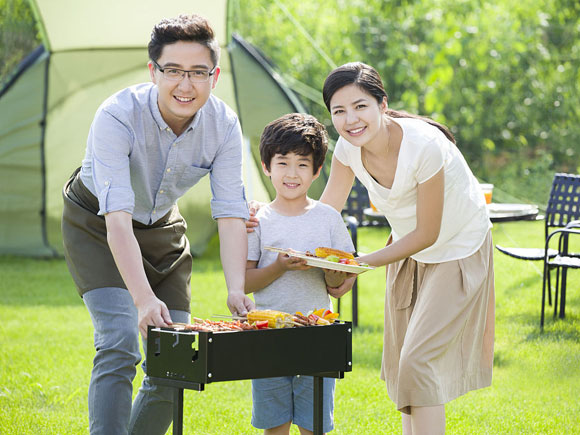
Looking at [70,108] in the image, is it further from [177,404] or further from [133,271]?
[177,404]

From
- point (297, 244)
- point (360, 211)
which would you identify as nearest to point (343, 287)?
point (297, 244)

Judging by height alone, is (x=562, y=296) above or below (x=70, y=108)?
below

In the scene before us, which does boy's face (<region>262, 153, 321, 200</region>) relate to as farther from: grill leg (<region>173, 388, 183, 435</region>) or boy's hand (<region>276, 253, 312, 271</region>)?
grill leg (<region>173, 388, 183, 435</region>)

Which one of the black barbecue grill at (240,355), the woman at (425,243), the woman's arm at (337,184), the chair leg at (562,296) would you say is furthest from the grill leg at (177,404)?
the chair leg at (562,296)

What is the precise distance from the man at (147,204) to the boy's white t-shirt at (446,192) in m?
0.49

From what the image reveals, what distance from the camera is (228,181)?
295cm

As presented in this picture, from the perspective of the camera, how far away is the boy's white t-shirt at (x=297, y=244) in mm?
2979

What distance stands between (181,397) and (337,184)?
114 centimetres

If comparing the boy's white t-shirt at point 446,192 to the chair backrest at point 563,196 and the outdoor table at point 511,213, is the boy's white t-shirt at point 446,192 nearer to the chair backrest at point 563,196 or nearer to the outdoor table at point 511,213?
the outdoor table at point 511,213

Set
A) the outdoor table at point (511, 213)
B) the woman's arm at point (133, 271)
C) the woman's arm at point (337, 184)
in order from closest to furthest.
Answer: the woman's arm at point (133, 271), the woman's arm at point (337, 184), the outdoor table at point (511, 213)

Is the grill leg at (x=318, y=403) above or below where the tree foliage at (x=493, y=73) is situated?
below

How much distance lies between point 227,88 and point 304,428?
530 cm

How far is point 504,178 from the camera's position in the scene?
450 inches

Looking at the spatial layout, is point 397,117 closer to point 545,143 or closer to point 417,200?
point 417,200
